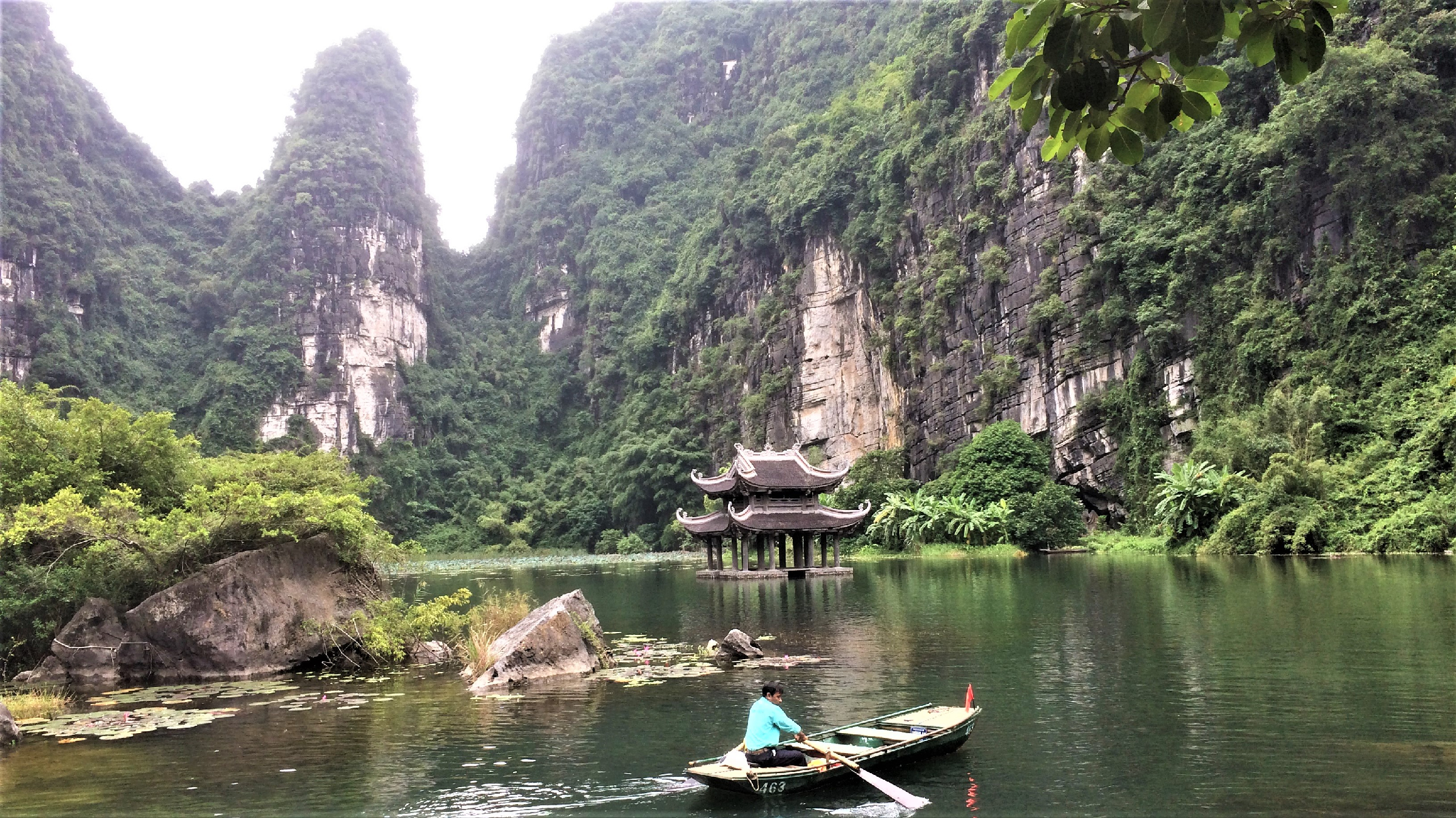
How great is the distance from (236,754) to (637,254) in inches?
3852

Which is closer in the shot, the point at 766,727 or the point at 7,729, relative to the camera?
the point at 766,727

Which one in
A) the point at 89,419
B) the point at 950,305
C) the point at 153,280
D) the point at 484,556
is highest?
the point at 153,280

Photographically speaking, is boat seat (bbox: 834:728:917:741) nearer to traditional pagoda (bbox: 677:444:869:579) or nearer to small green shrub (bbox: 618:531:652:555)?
traditional pagoda (bbox: 677:444:869:579)

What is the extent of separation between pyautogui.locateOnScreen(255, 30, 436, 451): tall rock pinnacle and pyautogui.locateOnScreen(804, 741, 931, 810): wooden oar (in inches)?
3401

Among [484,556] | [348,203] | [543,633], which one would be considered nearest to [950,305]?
[484,556]

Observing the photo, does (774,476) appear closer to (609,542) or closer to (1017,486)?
(1017,486)

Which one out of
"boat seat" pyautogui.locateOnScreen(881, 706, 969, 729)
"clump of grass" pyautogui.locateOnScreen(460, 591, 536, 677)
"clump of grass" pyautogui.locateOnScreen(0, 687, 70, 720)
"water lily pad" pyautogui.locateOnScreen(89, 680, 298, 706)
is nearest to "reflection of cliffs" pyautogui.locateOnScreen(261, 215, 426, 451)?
"clump of grass" pyautogui.locateOnScreen(460, 591, 536, 677)

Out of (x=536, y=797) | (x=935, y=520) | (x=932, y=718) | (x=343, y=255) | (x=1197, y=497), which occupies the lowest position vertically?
(x=536, y=797)

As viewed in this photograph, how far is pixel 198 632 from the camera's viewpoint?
16203mm

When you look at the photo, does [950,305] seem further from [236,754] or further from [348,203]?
[348,203]

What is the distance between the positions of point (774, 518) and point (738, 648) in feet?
71.9

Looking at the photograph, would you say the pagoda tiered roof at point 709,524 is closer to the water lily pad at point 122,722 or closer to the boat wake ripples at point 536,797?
the water lily pad at point 122,722

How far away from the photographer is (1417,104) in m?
39.2

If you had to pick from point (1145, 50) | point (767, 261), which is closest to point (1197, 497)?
point (1145, 50)
